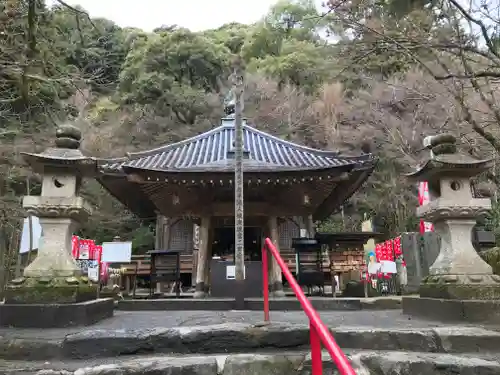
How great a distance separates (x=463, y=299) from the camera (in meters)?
3.88

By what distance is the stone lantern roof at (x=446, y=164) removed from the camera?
424 centimetres

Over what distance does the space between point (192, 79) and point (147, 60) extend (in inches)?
134

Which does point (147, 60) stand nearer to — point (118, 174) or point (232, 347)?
point (118, 174)

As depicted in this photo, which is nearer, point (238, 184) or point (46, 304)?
point (46, 304)

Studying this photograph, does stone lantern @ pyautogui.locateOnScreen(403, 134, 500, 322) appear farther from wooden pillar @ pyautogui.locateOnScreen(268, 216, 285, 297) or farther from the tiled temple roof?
wooden pillar @ pyautogui.locateOnScreen(268, 216, 285, 297)

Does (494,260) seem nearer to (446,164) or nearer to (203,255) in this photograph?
(446,164)

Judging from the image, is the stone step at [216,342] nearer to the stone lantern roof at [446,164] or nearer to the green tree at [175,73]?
the stone lantern roof at [446,164]

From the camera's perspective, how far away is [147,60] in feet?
89.5

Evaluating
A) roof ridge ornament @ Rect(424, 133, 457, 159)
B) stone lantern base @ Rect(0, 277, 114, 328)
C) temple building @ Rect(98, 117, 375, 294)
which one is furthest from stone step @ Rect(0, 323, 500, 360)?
temple building @ Rect(98, 117, 375, 294)

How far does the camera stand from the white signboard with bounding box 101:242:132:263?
10633 millimetres

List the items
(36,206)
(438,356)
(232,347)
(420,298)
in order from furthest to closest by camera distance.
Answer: (420,298) < (36,206) < (232,347) < (438,356)

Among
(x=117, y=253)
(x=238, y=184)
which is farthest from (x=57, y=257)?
(x=117, y=253)

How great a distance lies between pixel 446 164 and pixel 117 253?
897 cm

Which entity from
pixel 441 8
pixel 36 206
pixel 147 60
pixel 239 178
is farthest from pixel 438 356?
pixel 147 60
